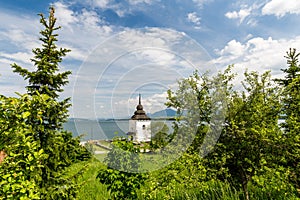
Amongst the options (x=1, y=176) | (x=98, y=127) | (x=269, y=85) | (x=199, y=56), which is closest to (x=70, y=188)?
(x=98, y=127)

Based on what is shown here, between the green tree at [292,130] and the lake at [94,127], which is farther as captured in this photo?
the lake at [94,127]

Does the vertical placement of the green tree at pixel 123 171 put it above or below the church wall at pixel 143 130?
below

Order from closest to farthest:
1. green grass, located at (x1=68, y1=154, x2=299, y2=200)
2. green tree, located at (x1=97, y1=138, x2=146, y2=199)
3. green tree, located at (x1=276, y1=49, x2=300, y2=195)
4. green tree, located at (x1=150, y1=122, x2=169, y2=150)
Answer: green tree, located at (x1=276, y1=49, x2=300, y2=195) → green grass, located at (x1=68, y1=154, x2=299, y2=200) → green tree, located at (x1=150, y1=122, x2=169, y2=150) → green tree, located at (x1=97, y1=138, x2=146, y2=199)

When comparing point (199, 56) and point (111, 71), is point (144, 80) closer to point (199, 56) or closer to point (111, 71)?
point (111, 71)

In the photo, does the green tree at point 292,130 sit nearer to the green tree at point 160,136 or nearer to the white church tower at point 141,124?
the green tree at point 160,136

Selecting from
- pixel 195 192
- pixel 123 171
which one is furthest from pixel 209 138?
pixel 123 171

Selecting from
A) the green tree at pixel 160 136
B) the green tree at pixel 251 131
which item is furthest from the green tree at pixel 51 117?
the green tree at pixel 251 131

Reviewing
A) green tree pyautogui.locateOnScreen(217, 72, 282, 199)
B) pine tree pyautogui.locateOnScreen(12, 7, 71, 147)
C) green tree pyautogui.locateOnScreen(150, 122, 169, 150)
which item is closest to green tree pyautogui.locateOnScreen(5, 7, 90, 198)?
pine tree pyautogui.locateOnScreen(12, 7, 71, 147)

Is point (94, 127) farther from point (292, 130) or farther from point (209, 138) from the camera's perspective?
point (292, 130)

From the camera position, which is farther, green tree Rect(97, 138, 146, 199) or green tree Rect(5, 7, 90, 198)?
green tree Rect(97, 138, 146, 199)

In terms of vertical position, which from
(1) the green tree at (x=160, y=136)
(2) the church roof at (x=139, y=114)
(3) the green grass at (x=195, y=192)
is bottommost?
(3) the green grass at (x=195, y=192)

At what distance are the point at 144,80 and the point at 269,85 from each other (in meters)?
2.86

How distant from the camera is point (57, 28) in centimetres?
550

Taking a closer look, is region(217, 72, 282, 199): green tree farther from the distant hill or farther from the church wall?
the church wall
